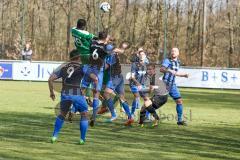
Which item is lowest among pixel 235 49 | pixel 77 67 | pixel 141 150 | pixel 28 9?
pixel 141 150

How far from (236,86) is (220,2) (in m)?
34.6

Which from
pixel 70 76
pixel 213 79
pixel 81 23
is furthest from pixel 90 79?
pixel 213 79

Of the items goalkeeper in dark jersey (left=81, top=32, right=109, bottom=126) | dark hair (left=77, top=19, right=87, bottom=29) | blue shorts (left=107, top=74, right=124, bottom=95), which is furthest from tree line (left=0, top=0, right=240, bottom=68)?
dark hair (left=77, top=19, right=87, bottom=29)

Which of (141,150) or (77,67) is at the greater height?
(77,67)

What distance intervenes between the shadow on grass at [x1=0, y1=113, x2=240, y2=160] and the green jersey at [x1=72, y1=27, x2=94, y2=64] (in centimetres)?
172

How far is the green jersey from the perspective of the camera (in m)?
12.7

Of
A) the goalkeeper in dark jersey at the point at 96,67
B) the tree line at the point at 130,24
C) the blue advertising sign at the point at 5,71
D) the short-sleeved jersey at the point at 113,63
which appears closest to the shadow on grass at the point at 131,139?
the goalkeeper in dark jersey at the point at 96,67

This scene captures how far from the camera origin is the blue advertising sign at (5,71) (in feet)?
115

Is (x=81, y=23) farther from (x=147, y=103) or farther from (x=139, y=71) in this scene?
(x=139, y=71)

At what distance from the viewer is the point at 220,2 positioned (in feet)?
214

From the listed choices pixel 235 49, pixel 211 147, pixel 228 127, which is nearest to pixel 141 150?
pixel 211 147

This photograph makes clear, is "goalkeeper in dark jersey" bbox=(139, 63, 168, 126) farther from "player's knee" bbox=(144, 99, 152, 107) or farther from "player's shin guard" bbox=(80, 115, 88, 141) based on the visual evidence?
"player's shin guard" bbox=(80, 115, 88, 141)

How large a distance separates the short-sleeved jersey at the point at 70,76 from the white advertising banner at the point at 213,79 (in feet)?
73.9

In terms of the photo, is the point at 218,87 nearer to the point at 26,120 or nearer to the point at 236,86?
the point at 236,86
